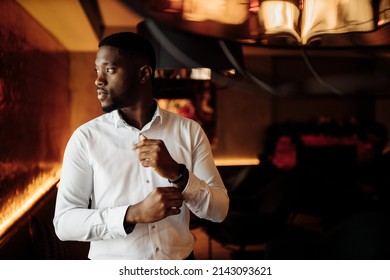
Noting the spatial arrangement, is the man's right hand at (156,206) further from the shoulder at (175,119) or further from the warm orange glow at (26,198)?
the warm orange glow at (26,198)

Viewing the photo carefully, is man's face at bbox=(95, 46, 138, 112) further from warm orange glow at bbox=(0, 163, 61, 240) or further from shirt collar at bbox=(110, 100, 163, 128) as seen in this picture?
warm orange glow at bbox=(0, 163, 61, 240)

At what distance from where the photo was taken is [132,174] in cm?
109

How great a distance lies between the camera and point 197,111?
204 inches

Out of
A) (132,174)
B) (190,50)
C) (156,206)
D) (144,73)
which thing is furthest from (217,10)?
(156,206)

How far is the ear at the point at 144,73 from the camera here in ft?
3.61

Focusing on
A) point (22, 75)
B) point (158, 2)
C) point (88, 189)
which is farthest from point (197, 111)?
point (88, 189)

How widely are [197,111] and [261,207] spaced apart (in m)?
2.39

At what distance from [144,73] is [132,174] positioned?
272mm

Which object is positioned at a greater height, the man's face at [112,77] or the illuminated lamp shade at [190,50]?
the illuminated lamp shade at [190,50]

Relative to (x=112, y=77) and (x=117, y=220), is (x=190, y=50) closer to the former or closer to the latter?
(x=112, y=77)

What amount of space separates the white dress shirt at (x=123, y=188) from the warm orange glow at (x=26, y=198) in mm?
572

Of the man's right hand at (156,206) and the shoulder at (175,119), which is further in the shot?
the shoulder at (175,119)

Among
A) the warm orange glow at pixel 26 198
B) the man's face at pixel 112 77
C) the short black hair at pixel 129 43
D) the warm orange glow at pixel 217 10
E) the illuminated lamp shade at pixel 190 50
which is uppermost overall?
the warm orange glow at pixel 217 10

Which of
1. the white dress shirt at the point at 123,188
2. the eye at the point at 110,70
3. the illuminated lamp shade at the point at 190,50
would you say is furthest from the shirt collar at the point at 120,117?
the illuminated lamp shade at the point at 190,50
